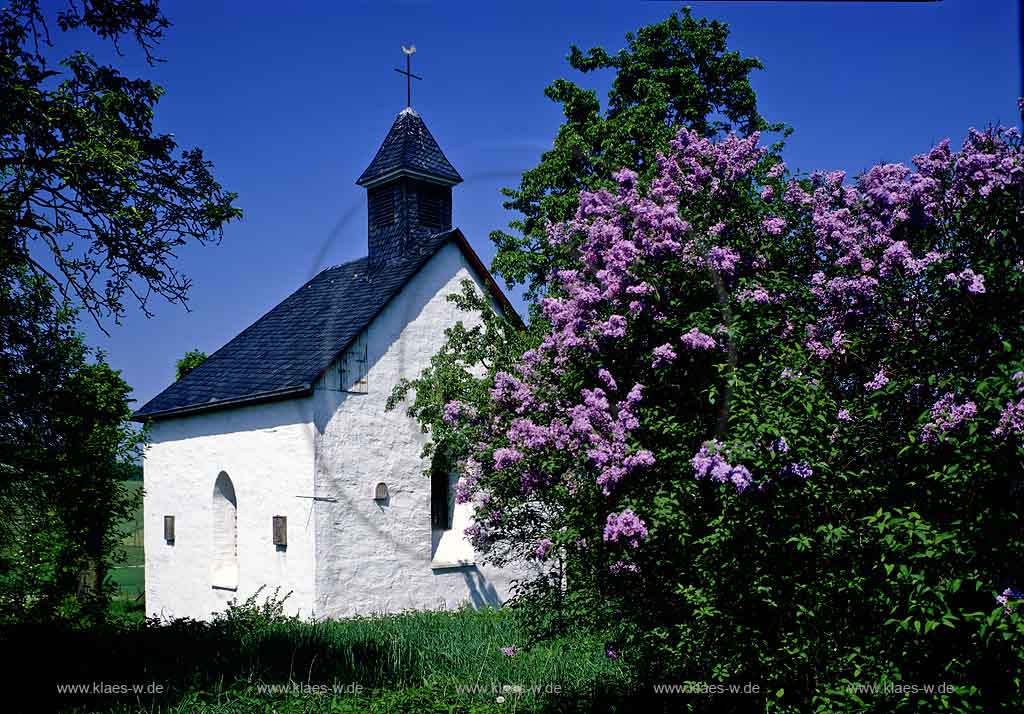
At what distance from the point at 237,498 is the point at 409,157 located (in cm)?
930

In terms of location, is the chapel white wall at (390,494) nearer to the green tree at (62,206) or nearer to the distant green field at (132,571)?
the green tree at (62,206)

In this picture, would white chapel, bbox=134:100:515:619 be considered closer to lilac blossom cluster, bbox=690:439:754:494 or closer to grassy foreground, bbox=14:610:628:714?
grassy foreground, bbox=14:610:628:714

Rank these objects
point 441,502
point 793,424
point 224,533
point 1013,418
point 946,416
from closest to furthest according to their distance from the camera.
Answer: point 1013,418
point 946,416
point 793,424
point 441,502
point 224,533

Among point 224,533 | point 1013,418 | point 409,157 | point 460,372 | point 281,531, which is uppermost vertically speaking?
point 409,157

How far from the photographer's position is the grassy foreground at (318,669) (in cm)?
914

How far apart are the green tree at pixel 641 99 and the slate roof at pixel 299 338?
233 cm

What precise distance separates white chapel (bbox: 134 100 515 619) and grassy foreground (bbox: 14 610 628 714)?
414 cm

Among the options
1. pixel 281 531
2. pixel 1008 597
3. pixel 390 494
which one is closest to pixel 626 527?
pixel 1008 597

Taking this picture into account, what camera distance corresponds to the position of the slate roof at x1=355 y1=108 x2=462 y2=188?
21969mm

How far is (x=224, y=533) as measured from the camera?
2150cm

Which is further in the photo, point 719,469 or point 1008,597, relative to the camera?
point 719,469

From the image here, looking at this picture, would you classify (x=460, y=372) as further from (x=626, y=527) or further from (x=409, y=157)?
A: (x=626, y=527)

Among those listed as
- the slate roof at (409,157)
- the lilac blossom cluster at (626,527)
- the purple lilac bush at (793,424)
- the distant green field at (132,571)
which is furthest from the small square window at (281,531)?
the lilac blossom cluster at (626,527)

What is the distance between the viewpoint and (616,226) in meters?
8.77
